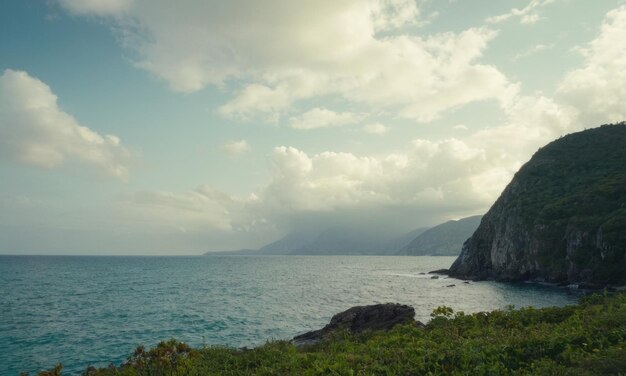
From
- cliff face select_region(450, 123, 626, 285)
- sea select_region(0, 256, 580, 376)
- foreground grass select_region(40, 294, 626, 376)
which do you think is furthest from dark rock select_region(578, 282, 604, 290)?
foreground grass select_region(40, 294, 626, 376)

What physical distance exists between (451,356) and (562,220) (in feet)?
310

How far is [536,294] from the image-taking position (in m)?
69.2

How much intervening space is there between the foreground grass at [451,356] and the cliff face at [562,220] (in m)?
69.9

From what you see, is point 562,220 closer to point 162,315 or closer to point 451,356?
point 162,315

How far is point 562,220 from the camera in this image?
91.0 meters

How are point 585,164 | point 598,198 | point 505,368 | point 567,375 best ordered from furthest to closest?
point 585,164, point 598,198, point 505,368, point 567,375

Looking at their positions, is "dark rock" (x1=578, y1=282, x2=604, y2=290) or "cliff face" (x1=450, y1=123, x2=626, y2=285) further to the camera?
"cliff face" (x1=450, y1=123, x2=626, y2=285)

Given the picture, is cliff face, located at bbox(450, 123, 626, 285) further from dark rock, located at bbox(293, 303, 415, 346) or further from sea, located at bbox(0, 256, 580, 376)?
dark rock, located at bbox(293, 303, 415, 346)

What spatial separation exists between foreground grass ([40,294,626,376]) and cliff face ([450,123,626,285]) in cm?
6991

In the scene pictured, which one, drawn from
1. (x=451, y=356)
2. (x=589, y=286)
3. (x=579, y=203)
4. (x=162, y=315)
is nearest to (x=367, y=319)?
(x=451, y=356)

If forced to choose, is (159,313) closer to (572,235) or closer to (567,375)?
(567,375)

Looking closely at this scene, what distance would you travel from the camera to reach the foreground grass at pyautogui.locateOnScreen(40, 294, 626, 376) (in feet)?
39.7

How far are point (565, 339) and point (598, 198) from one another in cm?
9280

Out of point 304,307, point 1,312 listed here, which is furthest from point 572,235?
point 1,312
